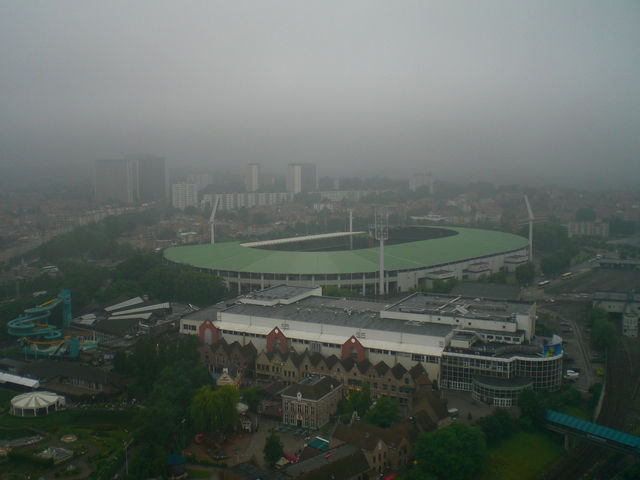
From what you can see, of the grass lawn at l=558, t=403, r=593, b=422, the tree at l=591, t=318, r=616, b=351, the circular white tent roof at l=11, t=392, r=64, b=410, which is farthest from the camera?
the tree at l=591, t=318, r=616, b=351

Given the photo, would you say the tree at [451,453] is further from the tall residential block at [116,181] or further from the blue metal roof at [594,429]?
the tall residential block at [116,181]

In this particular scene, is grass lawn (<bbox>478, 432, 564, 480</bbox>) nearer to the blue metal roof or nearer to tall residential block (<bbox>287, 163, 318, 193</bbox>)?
the blue metal roof

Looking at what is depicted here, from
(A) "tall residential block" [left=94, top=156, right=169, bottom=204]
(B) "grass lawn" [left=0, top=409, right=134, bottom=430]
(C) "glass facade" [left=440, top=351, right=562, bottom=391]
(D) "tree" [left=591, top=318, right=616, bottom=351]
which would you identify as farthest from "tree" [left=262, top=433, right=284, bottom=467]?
(A) "tall residential block" [left=94, top=156, right=169, bottom=204]

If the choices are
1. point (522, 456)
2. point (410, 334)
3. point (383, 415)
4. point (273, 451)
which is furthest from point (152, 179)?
point (522, 456)

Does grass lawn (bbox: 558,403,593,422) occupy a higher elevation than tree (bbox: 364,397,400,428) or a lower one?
lower

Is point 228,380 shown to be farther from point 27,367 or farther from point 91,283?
point 91,283

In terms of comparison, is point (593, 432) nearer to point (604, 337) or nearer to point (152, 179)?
point (604, 337)
